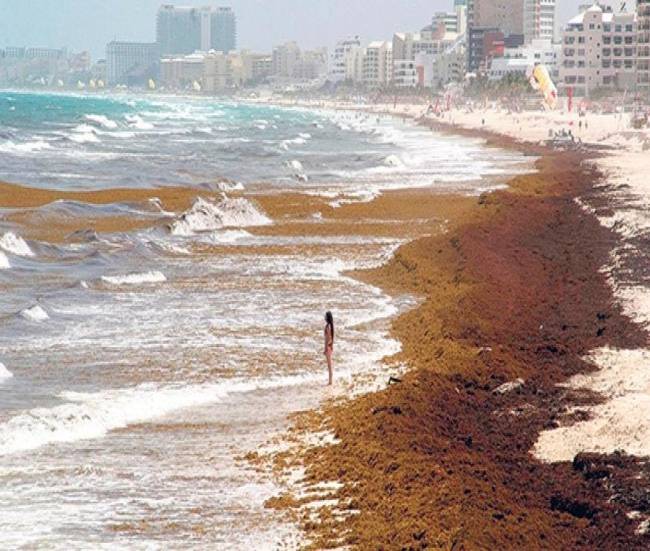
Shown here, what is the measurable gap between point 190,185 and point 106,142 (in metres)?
40.0

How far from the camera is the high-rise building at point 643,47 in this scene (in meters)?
136

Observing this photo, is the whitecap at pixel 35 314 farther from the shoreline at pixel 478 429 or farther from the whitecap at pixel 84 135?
the whitecap at pixel 84 135

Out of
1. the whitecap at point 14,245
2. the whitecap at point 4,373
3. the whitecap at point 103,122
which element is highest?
the whitecap at point 103,122

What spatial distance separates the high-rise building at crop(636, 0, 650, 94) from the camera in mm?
136000

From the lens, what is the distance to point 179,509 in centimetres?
1298

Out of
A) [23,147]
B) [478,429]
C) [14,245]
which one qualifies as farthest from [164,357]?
[23,147]

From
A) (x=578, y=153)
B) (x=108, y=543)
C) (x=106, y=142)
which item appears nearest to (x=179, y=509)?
(x=108, y=543)

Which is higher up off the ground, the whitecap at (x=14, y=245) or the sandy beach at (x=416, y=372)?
the whitecap at (x=14, y=245)

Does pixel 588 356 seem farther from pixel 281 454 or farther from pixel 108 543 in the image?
pixel 108 543

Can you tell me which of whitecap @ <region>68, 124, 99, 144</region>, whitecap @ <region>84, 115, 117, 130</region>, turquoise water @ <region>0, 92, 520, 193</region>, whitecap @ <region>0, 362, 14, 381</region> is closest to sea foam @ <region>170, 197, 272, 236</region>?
turquoise water @ <region>0, 92, 520, 193</region>

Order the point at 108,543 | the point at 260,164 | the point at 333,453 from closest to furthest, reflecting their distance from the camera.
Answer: the point at 108,543
the point at 333,453
the point at 260,164

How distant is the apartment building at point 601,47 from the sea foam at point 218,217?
11970cm

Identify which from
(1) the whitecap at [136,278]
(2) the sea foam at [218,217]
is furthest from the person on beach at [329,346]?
(2) the sea foam at [218,217]

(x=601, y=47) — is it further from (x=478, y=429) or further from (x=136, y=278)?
(x=478, y=429)
